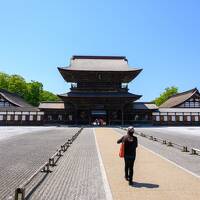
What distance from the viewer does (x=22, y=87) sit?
8838 cm

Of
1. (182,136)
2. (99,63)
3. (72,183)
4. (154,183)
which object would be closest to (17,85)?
(99,63)

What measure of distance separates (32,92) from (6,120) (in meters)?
34.6

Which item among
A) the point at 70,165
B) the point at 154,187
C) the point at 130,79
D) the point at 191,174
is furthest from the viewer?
the point at 130,79

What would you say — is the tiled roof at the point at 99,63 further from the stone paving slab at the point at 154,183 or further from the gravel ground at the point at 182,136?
the stone paving slab at the point at 154,183

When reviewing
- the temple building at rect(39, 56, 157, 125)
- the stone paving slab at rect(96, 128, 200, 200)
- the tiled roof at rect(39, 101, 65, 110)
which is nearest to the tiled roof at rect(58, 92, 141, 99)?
the temple building at rect(39, 56, 157, 125)

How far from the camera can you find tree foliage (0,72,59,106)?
286ft

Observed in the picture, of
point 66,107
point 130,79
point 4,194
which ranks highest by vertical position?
point 130,79

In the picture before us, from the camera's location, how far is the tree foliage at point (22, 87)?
87062mm

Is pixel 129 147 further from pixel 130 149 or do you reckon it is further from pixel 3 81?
pixel 3 81

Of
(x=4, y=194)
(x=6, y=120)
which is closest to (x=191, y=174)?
(x=4, y=194)

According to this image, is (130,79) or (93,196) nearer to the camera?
(93,196)

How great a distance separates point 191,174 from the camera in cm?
1009

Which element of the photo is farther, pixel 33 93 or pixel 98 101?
pixel 33 93

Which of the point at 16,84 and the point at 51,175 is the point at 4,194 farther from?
the point at 16,84
